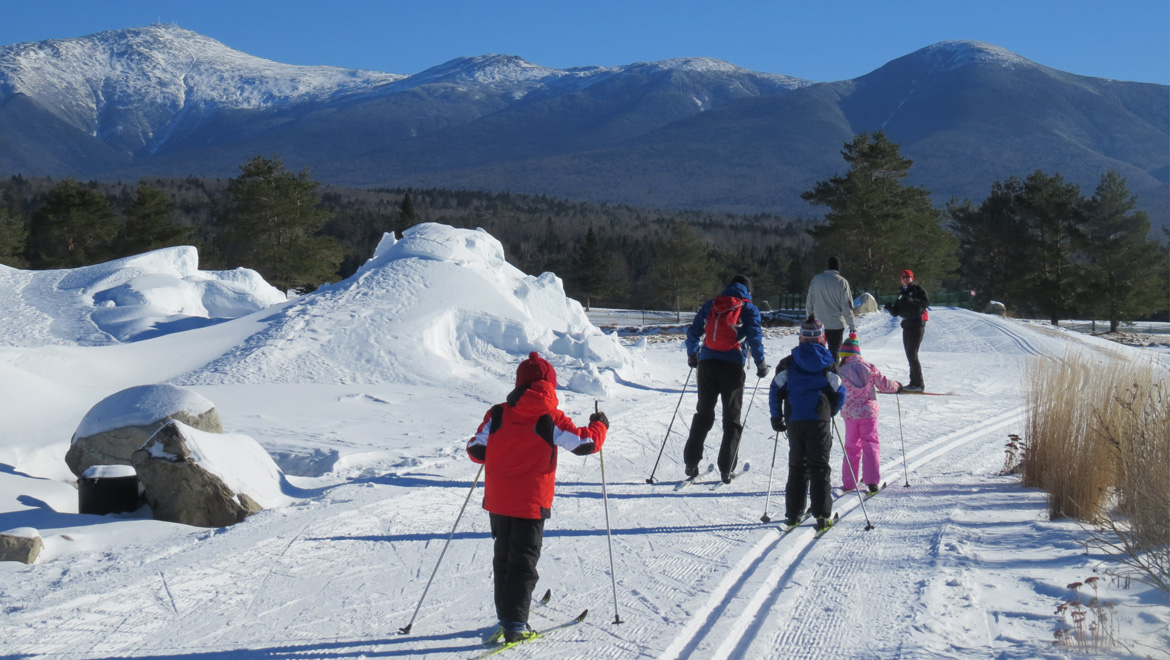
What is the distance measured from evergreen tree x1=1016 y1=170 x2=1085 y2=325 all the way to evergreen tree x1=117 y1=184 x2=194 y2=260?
46013 mm

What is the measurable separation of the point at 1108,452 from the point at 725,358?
295 centimetres

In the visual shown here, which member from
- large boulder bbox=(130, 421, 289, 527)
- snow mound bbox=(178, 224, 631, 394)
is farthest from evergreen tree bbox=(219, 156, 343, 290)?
large boulder bbox=(130, 421, 289, 527)

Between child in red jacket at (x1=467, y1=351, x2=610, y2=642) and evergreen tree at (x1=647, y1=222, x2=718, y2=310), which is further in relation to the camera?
evergreen tree at (x1=647, y1=222, x2=718, y2=310)

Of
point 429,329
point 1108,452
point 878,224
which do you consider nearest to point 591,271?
point 878,224

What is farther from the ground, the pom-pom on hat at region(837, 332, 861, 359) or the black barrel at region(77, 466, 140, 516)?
the pom-pom on hat at region(837, 332, 861, 359)

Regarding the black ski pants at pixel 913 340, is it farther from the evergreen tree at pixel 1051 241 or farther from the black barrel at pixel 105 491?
the evergreen tree at pixel 1051 241

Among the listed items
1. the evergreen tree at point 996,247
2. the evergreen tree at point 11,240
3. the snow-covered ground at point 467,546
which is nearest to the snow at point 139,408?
the snow-covered ground at point 467,546

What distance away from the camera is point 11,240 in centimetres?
4706

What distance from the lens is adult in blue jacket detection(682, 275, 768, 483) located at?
24.1 feet

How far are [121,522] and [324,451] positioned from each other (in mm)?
2674

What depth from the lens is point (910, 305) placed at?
12.5 m

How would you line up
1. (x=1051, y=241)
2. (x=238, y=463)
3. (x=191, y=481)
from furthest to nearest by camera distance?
(x=1051, y=241), (x=238, y=463), (x=191, y=481)

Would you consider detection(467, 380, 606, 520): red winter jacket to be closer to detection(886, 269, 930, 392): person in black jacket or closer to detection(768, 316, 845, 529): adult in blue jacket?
detection(768, 316, 845, 529): adult in blue jacket

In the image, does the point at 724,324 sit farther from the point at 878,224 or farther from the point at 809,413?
the point at 878,224
